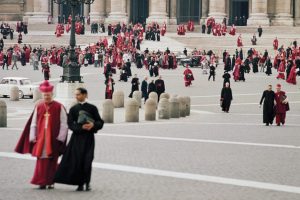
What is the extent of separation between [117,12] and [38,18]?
778 cm

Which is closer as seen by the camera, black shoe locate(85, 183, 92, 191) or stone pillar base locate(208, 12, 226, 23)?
black shoe locate(85, 183, 92, 191)

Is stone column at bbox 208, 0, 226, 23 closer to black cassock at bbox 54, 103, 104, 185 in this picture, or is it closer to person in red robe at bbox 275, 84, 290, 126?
person in red robe at bbox 275, 84, 290, 126

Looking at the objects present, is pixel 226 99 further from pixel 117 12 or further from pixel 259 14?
pixel 117 12

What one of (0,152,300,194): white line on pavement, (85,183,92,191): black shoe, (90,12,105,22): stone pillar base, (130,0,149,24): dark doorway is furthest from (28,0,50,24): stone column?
(85,183,92,191): black shoe

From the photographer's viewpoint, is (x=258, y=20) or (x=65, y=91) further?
(x=258, y=20)

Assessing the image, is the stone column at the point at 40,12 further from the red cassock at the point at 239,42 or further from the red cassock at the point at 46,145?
the red cassock at the point at 46,145

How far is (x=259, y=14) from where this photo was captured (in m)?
83.9

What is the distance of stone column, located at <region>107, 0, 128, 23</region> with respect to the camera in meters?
87.4

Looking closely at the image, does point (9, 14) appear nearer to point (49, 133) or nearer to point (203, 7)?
point (203, 7)

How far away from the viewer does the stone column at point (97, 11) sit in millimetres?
88812

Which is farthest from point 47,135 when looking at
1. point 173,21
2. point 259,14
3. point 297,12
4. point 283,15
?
point 173,21

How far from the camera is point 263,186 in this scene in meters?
15.8

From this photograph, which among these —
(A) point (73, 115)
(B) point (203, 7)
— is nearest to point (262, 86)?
(A) point (73, 115)

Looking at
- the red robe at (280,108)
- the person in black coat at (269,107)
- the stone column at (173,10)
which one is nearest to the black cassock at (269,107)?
the person in black coat at (269,107)
